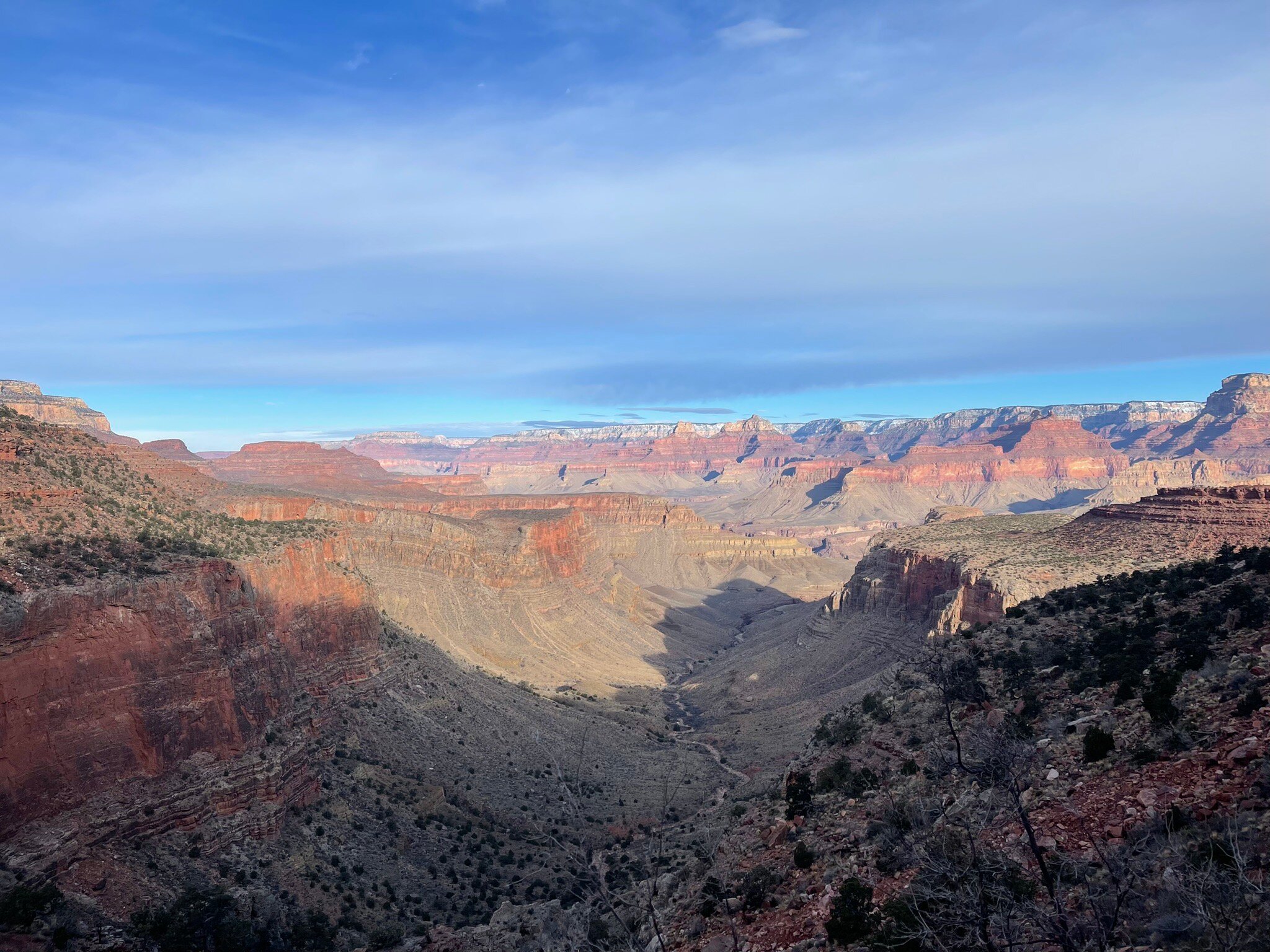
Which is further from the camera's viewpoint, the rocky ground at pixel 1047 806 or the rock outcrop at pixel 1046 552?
the rock outcrop at pixel 1046 552

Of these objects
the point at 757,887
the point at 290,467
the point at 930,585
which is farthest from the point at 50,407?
the point at 757,887

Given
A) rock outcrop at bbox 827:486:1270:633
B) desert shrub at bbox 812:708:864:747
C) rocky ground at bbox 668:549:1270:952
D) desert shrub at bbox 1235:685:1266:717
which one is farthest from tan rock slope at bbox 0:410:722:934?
rock outcrop at bbox 827:486:1270:633

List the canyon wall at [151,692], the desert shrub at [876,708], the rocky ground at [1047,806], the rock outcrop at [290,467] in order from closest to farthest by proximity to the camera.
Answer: the rocky ground at [1047,806], the canyon wall at [151,692], the desert shrub at [876,708], the rock outcrop at [290,467]

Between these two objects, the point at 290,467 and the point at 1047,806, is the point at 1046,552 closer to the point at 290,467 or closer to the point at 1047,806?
the point at 1047,806

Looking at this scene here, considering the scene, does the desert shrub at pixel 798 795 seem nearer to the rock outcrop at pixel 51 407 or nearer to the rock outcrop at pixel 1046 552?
the rock outcrop at pixel 1046 552

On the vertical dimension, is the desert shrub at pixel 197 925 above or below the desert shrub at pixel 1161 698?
below

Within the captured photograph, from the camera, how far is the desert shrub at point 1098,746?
1625 centimetres

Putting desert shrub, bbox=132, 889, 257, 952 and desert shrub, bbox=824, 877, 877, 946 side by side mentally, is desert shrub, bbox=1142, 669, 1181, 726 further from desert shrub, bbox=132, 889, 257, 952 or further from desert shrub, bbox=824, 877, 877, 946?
desert shrub, bbox=132, 889, 257, 952

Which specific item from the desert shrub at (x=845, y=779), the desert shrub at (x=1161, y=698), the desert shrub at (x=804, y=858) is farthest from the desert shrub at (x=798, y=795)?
the desert shrub at (x=1161, y=698)

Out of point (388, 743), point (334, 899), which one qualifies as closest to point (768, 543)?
point (388, 743)

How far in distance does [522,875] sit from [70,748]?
16.9 meters

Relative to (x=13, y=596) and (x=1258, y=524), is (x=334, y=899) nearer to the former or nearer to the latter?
(x=13, y=596)

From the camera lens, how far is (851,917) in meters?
14.2

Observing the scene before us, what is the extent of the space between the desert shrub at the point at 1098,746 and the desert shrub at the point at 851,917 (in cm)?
522
